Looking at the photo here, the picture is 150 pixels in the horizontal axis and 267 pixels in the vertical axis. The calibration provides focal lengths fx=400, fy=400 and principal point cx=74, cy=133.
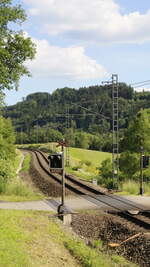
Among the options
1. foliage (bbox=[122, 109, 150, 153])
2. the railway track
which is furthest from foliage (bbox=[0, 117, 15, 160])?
the railway track

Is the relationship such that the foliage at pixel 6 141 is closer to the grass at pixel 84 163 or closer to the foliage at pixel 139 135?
the grass at pixel 84 163

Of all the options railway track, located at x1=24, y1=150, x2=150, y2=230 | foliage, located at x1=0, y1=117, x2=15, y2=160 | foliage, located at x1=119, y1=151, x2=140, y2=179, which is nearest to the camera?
railway track, located at x1=24, y1=150, x2=150, y2=230

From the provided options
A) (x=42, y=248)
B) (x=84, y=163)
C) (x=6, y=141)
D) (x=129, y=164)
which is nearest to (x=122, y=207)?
(x=42, y=248)

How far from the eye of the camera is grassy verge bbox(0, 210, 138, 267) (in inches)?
394

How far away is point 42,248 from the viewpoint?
11.4m

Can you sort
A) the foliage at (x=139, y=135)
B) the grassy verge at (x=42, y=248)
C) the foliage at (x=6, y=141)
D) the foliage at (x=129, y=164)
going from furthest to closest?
the foliage at (x=6, y=141) < the foliage at (x=139, y=135) < the foliage at (x=129, y=164) < the grassy verge at (x=42, y=248)

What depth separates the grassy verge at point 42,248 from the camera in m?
10.0

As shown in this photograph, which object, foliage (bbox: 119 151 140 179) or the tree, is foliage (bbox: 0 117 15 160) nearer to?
foliage (bbox: 119 151 140 179)

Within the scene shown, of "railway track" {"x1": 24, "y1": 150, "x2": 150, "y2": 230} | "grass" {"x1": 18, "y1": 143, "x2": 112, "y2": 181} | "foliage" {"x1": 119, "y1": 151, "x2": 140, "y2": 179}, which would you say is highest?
"foliage" {"x1": 119, "y1": 151, "x2": 140, "y2": 179}

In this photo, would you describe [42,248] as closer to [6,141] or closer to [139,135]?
Answer: [139,135]

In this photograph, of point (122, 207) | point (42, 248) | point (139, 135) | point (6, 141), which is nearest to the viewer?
point (42, 248)

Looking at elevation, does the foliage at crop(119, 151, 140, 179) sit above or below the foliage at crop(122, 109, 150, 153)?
below

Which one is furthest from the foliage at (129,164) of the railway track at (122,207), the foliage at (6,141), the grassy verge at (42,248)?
the grassy verge at (42,248)

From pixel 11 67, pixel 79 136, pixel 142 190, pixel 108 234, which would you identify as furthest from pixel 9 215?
pixel 79 136
